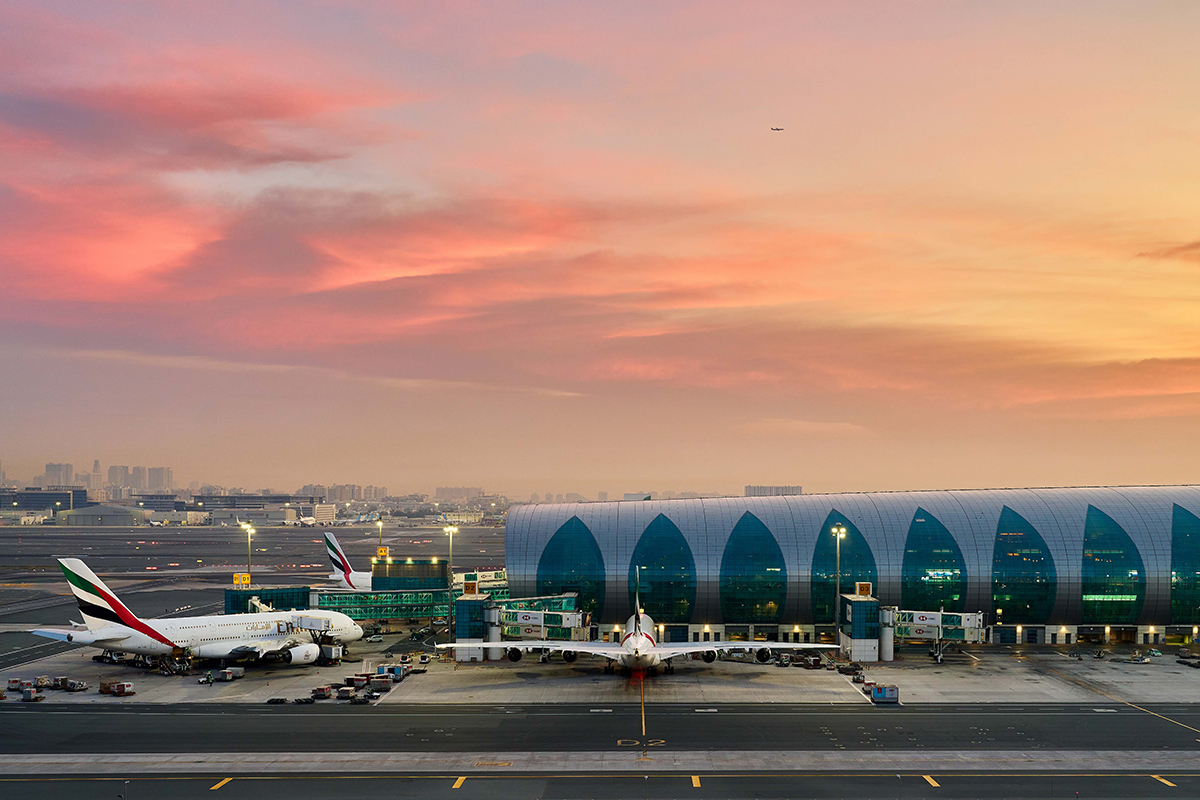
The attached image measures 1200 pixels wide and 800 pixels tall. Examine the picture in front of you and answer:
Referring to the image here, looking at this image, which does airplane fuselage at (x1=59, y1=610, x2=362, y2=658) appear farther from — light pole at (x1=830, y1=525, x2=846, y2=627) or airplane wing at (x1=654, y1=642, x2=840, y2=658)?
light pole at (x1=830, y1=525, x2=846, y2=627)

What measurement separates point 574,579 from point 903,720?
49.5m

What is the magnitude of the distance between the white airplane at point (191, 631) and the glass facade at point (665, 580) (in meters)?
34.2

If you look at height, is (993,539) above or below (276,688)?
above

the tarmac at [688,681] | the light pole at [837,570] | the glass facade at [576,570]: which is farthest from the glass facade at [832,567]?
the glass facade at [576,570]

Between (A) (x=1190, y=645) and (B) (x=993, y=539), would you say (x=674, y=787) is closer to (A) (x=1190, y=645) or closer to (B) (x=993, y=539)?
(B) (x=993, y=539)

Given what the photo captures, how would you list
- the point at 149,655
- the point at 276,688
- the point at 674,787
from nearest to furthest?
→ the point at 674,787 → the point at 276,688 → the point at 149,655

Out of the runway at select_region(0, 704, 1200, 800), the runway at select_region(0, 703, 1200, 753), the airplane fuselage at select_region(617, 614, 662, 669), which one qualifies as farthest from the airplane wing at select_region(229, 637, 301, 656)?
the airplane fuselage at select_region(617, 614, 662, 669)

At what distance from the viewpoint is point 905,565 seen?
352 feet

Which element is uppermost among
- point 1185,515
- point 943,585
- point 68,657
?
point 1185,515

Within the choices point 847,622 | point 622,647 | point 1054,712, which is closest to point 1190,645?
point 847,622

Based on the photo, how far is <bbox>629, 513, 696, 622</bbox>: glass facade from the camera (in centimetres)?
10781

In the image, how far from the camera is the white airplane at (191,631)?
3292 inches

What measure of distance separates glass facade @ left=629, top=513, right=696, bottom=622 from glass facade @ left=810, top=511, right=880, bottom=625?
14.5m

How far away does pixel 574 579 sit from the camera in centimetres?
10925
